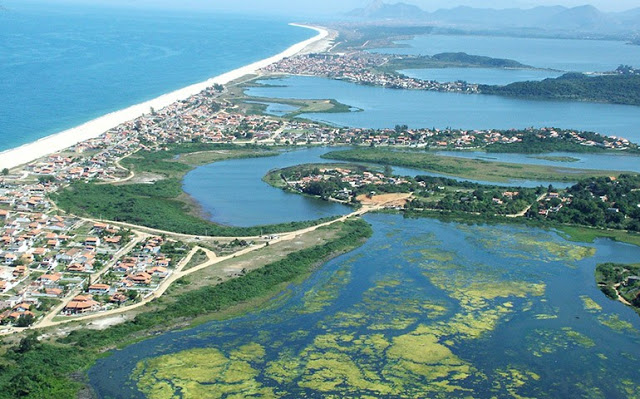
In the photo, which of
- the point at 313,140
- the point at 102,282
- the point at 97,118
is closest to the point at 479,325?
the point at 102,282

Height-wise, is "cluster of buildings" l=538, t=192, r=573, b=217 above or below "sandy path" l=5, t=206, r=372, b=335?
above

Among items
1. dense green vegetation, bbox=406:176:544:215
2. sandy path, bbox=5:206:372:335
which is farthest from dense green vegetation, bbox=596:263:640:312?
sandy path, bbox=5:206:372:335

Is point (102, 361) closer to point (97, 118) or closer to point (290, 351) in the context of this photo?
point (290, 351)

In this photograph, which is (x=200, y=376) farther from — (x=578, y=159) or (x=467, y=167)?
(x=578, y=159)

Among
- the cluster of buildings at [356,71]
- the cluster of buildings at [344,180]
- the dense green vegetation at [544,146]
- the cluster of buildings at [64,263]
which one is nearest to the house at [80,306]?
the cluster of buildings at [64,263]

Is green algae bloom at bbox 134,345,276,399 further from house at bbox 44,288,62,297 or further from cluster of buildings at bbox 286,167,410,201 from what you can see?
cluster of buildings at bbox 286,167,410,201

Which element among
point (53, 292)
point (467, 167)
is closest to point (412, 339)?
point (53, 292)
